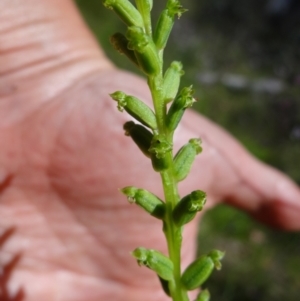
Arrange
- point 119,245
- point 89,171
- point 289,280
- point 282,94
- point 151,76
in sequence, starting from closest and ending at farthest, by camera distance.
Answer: point 151,76
point 89,171
point 119,245
point 282,94
point 289,280

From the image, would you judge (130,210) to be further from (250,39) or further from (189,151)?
(250,39)

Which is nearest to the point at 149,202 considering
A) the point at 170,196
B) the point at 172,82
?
the point at 170,196

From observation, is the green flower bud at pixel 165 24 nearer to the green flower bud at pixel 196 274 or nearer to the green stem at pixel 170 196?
the green stem at pixel 170 196

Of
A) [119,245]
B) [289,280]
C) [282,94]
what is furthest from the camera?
[289,280]

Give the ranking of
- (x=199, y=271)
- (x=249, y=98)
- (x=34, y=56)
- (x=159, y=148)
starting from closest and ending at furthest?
1. (x=159, y=148)
2. (x=199, y=271)
3. (x=34, y=56)
4. (x=249, y=98)

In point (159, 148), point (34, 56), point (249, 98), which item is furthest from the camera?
point (249, 98)

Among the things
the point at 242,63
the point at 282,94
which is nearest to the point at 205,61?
the point at 242,63

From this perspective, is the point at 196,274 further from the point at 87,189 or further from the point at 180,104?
the point at 87,189
